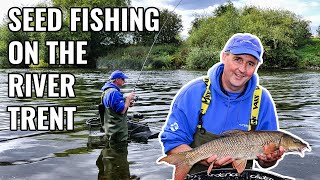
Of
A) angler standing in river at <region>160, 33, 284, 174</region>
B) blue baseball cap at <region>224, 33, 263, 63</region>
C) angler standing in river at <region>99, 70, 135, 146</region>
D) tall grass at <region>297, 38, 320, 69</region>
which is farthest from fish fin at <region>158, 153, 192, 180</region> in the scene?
tall grass at <region>297, 38, 320, 69</region>

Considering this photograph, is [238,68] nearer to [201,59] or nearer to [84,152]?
[84,152]

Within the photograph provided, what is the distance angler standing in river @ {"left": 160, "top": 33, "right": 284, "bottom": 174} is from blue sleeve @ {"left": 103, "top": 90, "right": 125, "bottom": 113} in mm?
5763

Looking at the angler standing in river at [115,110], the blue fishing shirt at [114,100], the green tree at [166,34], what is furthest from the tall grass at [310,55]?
the blue fishing shirt at [114,100]

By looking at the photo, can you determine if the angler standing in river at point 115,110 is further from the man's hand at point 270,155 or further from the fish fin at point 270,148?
the fish fin at point 270,148

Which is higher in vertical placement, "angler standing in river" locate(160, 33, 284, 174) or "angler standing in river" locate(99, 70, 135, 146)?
"angler standing in river" locate(160, 33, 284, 174)

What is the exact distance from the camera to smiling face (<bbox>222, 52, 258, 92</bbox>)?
351 centimetres

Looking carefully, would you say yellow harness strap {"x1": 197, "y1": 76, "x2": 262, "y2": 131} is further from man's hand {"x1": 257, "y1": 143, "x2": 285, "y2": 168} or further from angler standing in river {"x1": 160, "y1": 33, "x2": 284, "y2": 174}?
man's hand {"x1": 257, "y1": 143, "x2": 285, "y2": 168}

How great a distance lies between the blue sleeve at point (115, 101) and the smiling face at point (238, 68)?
600 centimetres

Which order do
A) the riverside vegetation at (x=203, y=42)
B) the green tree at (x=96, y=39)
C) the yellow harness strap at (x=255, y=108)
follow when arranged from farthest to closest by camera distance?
the green tree at (x=96, y=39) → the riverside vegetation at (x=203, y=42) → the yellow harness strap at (x=255, y=108)

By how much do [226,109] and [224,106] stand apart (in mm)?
29

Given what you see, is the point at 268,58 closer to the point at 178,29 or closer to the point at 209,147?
the point at 178,29

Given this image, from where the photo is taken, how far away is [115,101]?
9477mm

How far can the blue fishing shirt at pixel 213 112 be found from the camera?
3.62 metres

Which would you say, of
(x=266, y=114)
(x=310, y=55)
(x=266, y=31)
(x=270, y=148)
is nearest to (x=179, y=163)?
(x=270, y=148)
